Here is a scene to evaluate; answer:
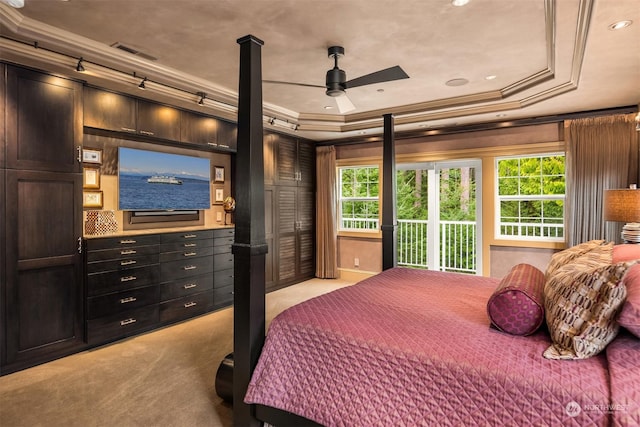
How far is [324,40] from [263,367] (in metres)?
2.38

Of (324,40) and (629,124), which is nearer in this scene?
(324,40)

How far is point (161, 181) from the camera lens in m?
4.23

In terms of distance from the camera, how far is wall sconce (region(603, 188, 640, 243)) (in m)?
3.26

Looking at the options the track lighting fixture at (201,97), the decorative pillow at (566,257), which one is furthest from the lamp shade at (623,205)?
the track lighting fixture at (201,97)

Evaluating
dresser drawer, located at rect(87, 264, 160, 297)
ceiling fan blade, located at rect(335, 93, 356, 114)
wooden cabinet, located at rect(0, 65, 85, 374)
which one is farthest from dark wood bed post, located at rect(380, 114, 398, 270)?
wooden cabinet, located at rect(0, 65, 85, 374)

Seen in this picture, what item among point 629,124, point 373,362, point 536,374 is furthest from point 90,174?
point 629,124

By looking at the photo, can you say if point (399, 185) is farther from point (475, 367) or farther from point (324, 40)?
point (475, 367)

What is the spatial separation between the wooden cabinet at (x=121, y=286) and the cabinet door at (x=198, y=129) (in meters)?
→ 1.25

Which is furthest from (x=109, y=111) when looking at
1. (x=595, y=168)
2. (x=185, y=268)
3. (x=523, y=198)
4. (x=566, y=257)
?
(x=595, y=168)

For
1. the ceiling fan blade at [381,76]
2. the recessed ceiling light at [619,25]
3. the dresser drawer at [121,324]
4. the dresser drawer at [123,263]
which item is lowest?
the dresser drawer at [121,324]

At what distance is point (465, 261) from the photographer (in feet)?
17.8

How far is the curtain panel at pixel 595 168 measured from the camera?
4.11 m

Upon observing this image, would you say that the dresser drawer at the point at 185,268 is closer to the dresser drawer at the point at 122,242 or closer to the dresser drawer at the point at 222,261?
the dresser drawer at the point at 222,261

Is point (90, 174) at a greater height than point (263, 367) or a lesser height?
greater
